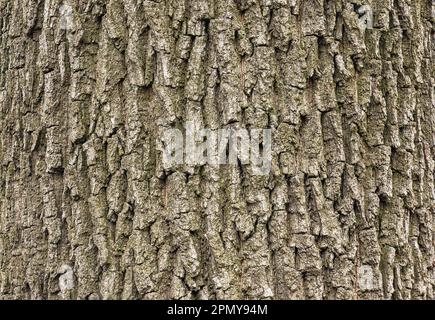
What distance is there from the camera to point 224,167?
2.29m

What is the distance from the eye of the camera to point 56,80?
98.0 inches

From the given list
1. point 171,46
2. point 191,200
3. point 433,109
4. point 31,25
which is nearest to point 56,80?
point 31,25

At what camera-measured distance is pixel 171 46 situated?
2334 millimetres

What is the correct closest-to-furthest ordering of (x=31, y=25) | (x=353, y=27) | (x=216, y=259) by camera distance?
(x=216, y=259) → (x=353, y=27) → (x=31, y=25)

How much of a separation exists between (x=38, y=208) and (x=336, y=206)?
3.52 feet

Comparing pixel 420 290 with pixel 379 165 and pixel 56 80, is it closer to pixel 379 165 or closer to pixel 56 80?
pixel 379 165

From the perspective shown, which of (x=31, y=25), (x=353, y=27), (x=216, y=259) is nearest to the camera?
(x=216, y=259)

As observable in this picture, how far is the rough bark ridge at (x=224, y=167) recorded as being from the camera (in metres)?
2.27

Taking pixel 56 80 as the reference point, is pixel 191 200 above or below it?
below

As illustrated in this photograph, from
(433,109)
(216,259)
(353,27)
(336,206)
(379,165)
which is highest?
(353,27)

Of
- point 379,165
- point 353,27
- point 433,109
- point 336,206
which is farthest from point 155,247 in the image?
point 433,109

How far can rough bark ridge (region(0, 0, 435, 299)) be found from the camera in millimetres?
2273

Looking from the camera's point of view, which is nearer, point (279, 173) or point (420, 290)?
point (279, 173)
